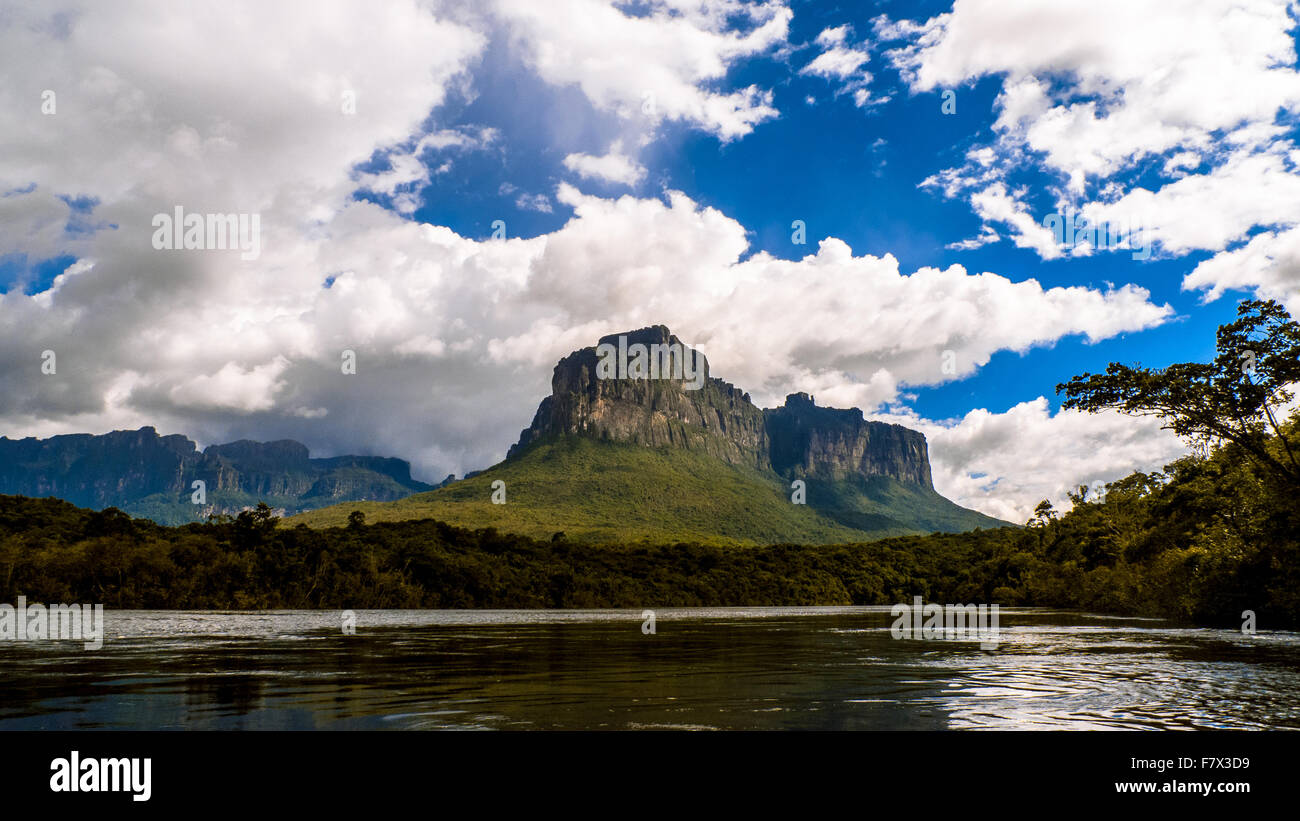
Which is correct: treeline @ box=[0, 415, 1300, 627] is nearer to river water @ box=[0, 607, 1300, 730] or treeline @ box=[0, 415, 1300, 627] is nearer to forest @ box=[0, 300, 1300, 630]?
forest @ box=[0, 300, 1300, 630]

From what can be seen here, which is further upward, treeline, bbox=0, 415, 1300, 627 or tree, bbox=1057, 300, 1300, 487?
tree, bbox=1057, 300, 1300, 487

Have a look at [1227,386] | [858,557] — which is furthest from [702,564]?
[1227,386]

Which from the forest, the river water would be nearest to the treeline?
the forest

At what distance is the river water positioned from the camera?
12.5m

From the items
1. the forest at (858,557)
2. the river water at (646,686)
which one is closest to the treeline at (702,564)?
the forest at (858,557)

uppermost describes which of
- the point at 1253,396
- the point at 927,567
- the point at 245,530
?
the point at 1253,396

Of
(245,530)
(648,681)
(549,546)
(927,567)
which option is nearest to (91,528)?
(245,530)

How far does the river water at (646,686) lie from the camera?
12492 millimetres

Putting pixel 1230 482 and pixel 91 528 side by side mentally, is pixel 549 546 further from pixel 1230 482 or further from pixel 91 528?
pixel 1230 482
